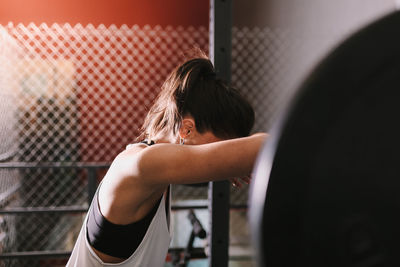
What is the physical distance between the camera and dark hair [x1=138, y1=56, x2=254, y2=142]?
706 mm

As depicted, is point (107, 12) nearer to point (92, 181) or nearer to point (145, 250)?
point (92, 181)

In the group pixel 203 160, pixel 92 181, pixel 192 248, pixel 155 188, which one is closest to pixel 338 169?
pixel 203 160

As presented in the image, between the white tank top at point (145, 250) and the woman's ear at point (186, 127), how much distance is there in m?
0.14

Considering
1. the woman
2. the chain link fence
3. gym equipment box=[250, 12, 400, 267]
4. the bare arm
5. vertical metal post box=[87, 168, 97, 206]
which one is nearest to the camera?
gym equipment box=[250, 12, 400, 267]

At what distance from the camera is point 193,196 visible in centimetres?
345

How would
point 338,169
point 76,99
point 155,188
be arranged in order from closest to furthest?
point 338,169 < point 155,188 < point 76,99

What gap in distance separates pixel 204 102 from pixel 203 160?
8.3 inches

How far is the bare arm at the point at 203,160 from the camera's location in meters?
0.52

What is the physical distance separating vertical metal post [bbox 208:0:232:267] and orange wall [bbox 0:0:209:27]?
Result: 2903 mm

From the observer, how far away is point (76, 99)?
10.3ft

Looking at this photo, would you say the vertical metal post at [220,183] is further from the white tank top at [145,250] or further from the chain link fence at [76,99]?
the chain link fence at [76,99]

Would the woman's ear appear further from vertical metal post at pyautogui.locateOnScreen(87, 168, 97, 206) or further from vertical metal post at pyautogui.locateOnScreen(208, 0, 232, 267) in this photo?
vertical metal post at pyautogui.locateOnScreen(87, 168, 97, 206)

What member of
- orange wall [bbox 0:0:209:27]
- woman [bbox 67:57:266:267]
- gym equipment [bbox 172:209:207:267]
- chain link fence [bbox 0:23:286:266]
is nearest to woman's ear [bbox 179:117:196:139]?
woman [bbox 67:57:266:267]

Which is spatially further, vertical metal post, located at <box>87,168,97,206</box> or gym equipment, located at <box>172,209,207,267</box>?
vertical metal post, located at <box>87,168,97,206</box>
